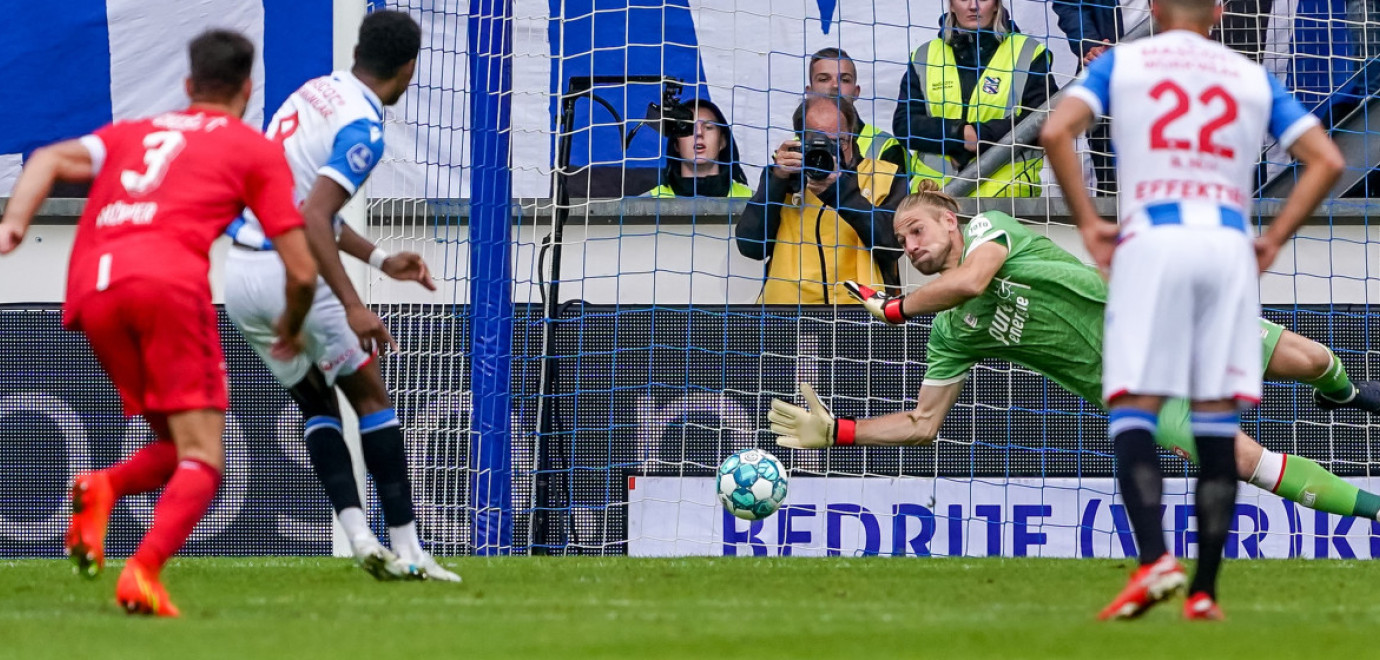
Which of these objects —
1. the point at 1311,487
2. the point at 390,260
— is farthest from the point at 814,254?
the point at 390,260

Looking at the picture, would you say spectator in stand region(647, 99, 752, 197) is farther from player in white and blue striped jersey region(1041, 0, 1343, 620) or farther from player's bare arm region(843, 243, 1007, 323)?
player in white and blue striped jersey region(1041, 0, 1343, 620)

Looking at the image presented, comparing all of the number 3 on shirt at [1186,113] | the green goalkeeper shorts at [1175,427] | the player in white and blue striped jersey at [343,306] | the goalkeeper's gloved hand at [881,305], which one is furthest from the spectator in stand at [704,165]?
the number 3 on shirt at [1186,113]

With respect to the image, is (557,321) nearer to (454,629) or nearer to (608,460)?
(608,460)

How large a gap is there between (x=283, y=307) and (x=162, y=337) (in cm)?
114

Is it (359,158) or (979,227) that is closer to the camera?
(359,158)

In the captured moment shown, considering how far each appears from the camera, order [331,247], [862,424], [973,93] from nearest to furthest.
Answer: [331,247] → [862,424] → [973,93]

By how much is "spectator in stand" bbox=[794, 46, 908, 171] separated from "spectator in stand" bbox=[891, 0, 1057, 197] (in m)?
0.13

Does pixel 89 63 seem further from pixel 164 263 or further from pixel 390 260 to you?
pixel 164 263

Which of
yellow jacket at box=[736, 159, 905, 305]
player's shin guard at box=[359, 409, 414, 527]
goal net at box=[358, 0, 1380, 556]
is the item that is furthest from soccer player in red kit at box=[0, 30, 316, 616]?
yellow jacket at box=[736, 159, 905, 305]

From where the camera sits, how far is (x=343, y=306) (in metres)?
5.78

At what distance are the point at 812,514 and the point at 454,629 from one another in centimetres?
464

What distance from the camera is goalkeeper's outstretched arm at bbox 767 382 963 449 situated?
26.0ft

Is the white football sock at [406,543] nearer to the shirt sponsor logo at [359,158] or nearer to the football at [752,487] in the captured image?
→ the shirt sponsor logo at [359,158]

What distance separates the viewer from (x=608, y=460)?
8.86 m
